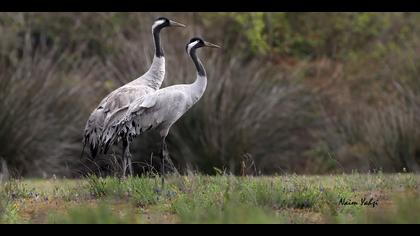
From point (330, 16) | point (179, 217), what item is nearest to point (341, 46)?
point (330, 16)

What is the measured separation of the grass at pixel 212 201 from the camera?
6.97m

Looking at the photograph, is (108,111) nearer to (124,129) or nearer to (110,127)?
(110,127)

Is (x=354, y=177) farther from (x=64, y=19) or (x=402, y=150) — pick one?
(x=64, y=19)

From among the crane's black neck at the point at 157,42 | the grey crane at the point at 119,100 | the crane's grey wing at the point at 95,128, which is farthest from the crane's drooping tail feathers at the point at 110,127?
the crane's black neck at the point at 157,42

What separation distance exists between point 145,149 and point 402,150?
452 centimetres

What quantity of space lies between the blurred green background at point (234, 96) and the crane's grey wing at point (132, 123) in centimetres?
239

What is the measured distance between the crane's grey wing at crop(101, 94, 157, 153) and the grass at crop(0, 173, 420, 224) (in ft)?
3.81

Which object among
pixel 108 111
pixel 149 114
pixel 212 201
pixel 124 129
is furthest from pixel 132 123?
pixel 212 201

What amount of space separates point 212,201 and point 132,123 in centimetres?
335

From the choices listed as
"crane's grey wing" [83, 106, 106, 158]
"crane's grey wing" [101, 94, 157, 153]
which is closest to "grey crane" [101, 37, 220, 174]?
"crane's grey wing" [101, 94, 157, 153]

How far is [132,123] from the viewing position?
11.4 meters

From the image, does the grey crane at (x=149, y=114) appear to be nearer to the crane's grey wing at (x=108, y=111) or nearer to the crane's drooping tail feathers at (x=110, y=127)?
the crane's drooping tail feathers at (x=110, y=127)

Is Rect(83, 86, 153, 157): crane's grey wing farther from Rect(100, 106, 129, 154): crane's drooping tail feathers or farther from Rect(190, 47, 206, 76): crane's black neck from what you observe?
Rect(190, 47, 206, 76): crane's black neck
